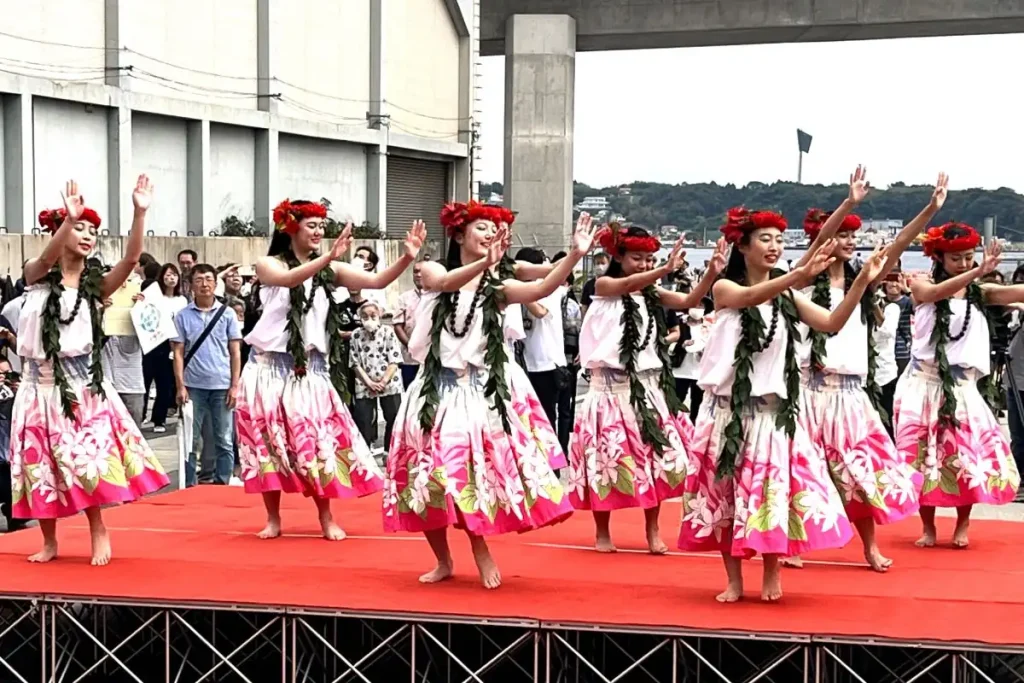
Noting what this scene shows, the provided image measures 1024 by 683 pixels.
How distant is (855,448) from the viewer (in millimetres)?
7438

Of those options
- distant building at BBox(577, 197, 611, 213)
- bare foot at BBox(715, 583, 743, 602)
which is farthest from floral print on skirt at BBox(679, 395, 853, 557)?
distant building at BBox(577, 197, 611, 213)

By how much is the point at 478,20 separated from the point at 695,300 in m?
24.1

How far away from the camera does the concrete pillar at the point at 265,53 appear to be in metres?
24.5

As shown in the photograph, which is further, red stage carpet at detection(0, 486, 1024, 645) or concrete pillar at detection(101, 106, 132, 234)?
concrete pillar at detection(101, 106, 132, 234)

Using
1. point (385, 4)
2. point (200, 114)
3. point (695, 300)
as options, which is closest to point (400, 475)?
point (695, 300)

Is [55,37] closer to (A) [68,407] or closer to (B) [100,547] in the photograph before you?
(A) [68,407]

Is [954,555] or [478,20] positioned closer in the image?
[954,555]

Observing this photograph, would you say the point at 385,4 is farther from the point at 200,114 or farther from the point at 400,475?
the point at 400,475

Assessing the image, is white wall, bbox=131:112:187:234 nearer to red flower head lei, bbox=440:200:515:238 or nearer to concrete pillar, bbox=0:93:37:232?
concrete pillar, bbox=0:93:37:232

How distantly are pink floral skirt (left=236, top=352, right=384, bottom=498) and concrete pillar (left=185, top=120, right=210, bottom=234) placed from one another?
599 inches

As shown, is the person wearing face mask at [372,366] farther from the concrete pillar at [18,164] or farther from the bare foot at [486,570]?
the concrete pillar at [18,164]

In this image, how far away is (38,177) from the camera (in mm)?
19656

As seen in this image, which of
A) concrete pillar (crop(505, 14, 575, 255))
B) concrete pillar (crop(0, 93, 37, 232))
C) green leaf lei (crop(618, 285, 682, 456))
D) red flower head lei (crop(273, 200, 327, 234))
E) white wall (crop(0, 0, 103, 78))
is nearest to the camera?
green leaf lei (crop(618, 285, 682, 456))

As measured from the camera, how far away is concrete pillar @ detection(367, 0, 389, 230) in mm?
27969
